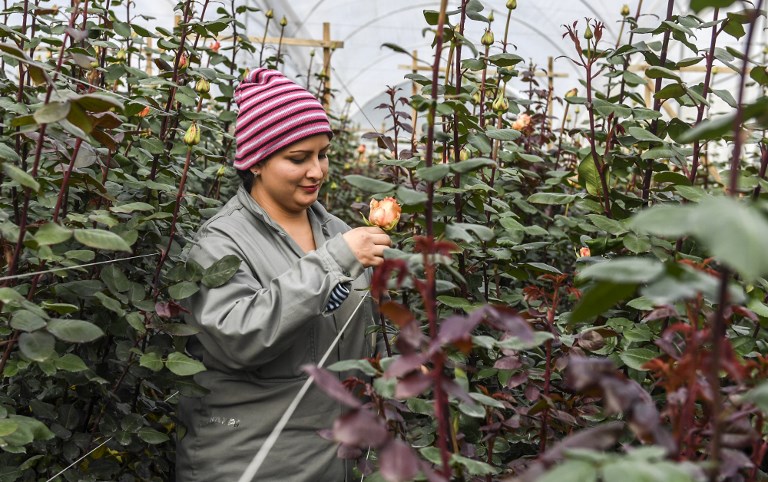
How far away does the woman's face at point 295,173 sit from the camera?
1.63 meters

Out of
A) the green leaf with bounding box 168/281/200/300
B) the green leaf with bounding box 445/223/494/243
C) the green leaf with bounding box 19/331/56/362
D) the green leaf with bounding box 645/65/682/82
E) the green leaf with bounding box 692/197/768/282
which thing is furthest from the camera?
the green leaf with bounding box 168/281/200/300

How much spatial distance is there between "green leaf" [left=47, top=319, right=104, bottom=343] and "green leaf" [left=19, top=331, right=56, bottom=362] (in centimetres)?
1

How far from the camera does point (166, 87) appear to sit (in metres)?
1.83

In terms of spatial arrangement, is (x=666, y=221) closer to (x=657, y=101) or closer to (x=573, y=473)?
(x=573, y=473)

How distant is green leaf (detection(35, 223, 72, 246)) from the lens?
38.9 inches

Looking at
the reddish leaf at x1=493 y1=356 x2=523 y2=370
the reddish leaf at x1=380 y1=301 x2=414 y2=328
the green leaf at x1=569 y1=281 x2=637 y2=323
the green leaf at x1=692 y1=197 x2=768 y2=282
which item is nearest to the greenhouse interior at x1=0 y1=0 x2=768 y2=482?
the reddish leaf at x1=493 y1=356 x2=523 y2=370

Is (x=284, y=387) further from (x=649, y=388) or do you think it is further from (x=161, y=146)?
(x=649, y=388)

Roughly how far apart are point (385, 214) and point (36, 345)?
1.98 ft

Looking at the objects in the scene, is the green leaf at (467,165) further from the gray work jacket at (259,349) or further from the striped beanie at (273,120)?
the striped beanie at (273,120)

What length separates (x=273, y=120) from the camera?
164 centimetres

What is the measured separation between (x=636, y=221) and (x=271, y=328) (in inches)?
39.1

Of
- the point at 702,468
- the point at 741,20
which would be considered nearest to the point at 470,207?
the point at 741,20

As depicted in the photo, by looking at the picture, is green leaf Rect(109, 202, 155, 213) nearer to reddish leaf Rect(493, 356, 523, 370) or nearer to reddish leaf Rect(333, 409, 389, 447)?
reddish leaf Rect(493, 356, 523, 370)

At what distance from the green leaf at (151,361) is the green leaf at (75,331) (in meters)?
0.30
